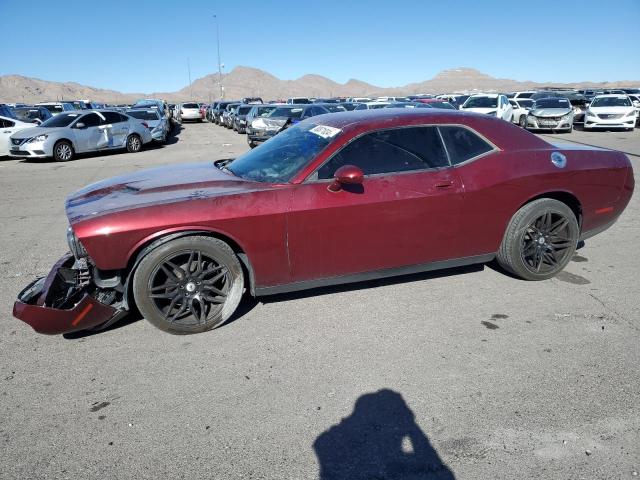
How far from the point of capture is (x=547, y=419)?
2.58 metres

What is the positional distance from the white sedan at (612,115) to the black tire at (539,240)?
19.3 metres

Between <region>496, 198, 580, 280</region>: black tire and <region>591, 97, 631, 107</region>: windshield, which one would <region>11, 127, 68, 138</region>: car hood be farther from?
<region>591, 97, 631, 107</region>: windshield

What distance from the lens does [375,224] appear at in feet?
12.2

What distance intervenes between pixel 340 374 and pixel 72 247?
7.01 feet

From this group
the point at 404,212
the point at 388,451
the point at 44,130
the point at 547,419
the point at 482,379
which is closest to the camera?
the point at 388,451

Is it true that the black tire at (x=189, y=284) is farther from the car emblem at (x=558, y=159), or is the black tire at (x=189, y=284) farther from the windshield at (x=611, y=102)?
the windshield at (x=611, y=102)

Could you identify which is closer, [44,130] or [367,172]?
[367,172]

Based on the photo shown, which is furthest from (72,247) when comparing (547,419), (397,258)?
(547,419)

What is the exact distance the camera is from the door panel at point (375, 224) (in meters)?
3.56

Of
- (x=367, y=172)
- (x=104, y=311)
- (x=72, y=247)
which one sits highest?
(x=367, y=172)

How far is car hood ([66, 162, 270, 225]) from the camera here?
11.2 feet

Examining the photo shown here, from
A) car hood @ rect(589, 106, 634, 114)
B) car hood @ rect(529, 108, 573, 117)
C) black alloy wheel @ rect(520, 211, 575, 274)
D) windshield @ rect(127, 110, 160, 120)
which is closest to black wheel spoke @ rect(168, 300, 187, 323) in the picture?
black alloy wheel @ rect(520, 211, 575, 274)

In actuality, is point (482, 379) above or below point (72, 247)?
below

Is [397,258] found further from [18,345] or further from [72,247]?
[18,345]
